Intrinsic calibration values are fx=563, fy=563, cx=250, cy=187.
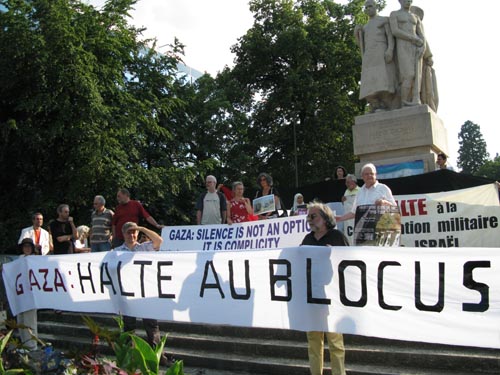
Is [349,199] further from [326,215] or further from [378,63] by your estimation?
[326,215]

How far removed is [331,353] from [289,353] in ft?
4.52

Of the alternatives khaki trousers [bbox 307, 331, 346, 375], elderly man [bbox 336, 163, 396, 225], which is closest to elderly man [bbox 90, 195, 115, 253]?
elderly man [bbox 336, 163, 396, 225]

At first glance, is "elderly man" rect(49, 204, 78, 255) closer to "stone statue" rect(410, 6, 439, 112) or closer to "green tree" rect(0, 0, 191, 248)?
"stone statue" rect(410, 6, 439, 112)

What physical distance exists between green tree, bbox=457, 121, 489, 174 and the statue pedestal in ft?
314

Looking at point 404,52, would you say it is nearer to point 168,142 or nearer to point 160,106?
point 160,106

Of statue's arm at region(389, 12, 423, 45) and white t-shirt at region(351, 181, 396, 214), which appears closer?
white t-shirt at region(351, 181, 396, 214)

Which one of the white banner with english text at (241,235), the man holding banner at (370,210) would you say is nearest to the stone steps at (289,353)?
the man holding banner at (370,210)

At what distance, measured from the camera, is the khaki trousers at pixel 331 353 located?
499 cm

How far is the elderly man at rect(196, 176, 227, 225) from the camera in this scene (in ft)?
32.2

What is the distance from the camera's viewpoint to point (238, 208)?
969 centimetres

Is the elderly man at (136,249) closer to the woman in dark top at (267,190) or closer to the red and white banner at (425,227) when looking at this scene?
the red and white banner at (425,227)

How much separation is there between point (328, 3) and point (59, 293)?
1252 inches

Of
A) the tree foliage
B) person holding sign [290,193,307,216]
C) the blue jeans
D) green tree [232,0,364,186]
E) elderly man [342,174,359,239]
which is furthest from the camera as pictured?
green tree [232,0,364,186]

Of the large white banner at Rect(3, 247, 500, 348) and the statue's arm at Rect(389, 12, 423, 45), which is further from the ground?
the statue's arm at Rect(389, 12, 423, 45)
